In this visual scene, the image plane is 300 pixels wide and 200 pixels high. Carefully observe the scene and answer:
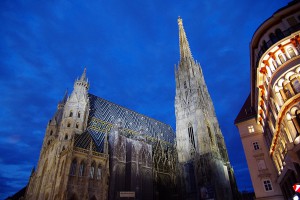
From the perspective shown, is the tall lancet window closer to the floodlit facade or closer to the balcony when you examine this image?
the floodlit facade

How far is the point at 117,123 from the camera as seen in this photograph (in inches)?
1549

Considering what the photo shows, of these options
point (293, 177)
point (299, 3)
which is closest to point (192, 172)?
point (293, 177)

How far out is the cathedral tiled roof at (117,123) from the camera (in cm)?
3795

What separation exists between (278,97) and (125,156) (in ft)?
81.8

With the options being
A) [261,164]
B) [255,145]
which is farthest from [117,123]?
[261,164]

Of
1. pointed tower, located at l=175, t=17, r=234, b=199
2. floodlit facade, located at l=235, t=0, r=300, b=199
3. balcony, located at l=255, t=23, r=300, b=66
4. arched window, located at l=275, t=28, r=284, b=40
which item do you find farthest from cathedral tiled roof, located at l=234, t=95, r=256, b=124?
arched window, located at l=275, t=28, r=284, b=40

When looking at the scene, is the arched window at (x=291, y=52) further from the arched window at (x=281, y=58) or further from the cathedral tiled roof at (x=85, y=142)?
the cathedral tiled roof at (x=85, y=142)

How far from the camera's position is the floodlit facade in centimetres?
1512

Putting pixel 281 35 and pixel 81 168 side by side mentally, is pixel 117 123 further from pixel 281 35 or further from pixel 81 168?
pixel 281 35

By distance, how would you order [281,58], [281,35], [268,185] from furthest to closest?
[268,185]
[281,35]
[281,58]

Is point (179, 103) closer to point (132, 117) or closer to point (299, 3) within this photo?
point (132, 117)

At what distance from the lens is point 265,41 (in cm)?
1870

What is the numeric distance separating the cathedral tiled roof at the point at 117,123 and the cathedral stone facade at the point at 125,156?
8.3 inches

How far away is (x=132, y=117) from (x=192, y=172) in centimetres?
1839
